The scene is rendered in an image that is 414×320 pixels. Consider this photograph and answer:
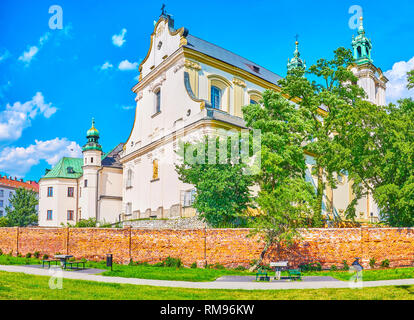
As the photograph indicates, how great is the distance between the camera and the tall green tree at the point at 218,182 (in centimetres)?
2095

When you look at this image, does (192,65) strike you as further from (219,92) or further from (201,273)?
(201,273)

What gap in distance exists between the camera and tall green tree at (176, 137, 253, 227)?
21.0 m

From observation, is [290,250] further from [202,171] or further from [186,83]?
[186,83]

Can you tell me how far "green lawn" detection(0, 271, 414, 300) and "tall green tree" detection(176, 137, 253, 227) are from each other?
7868mm

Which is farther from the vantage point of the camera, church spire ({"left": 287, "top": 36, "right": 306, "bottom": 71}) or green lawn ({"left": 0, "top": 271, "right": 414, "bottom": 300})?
church spire ({"left": 287, "top": 36, "right": 306, "bottom": 71})

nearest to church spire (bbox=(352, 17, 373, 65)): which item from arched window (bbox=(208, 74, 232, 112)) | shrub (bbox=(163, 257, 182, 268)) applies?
arched window (bbox=(208, 74, 232, 112))

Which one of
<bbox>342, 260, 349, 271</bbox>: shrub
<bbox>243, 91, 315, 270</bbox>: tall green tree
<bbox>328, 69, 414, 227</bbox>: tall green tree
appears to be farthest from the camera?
<bbox>328, 69, 414, 227</bbox>: tall green tree

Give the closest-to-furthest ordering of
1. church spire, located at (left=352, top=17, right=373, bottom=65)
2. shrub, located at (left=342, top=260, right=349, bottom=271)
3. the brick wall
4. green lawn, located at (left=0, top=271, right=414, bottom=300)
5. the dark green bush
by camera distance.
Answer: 1. green lawn, located at (left=0, top=271, right=414, bottom=300)
2. shrub, located at (left=342, top=260, right=349, bottom=271)
3. the brick wall
4. the dark green bush
5. church spire, located at (left=352, top=17, right=373, bottom=65)

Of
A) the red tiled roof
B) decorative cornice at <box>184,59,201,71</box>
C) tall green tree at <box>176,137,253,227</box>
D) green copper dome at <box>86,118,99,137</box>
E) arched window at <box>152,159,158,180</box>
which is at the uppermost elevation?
decorative cornice at <box>184,59,201,71</box>

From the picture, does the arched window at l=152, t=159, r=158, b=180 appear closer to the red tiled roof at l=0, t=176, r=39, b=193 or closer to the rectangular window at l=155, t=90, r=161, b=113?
the rectangular window at l=155, t=90, r=161, b=113

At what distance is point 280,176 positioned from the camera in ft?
75.0

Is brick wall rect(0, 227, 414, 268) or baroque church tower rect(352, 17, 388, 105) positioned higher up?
baroque church tower rect(352, 17, 388, 105)

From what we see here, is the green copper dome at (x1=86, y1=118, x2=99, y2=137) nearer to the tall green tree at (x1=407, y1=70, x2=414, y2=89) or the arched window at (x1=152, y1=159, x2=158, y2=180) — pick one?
the arched window at (x1=152, y1=159, x2=158, y2=180)
